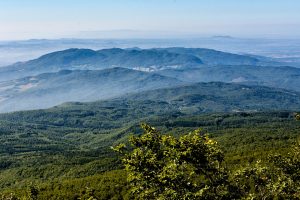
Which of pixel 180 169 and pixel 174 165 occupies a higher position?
pixel 174 165

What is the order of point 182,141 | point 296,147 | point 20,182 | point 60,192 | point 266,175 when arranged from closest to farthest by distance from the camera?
point 182,141 → point 266,175 → point 296,147 → point 60,192 → point 20,182

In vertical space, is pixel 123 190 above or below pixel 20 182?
above

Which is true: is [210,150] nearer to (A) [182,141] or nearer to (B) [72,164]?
(A) [182,141]

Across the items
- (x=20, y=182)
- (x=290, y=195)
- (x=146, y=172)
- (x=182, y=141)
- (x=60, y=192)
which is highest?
(x=182, y=141)

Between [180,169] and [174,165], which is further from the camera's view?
[180,169]

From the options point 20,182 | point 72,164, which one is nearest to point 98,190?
point 20,182
